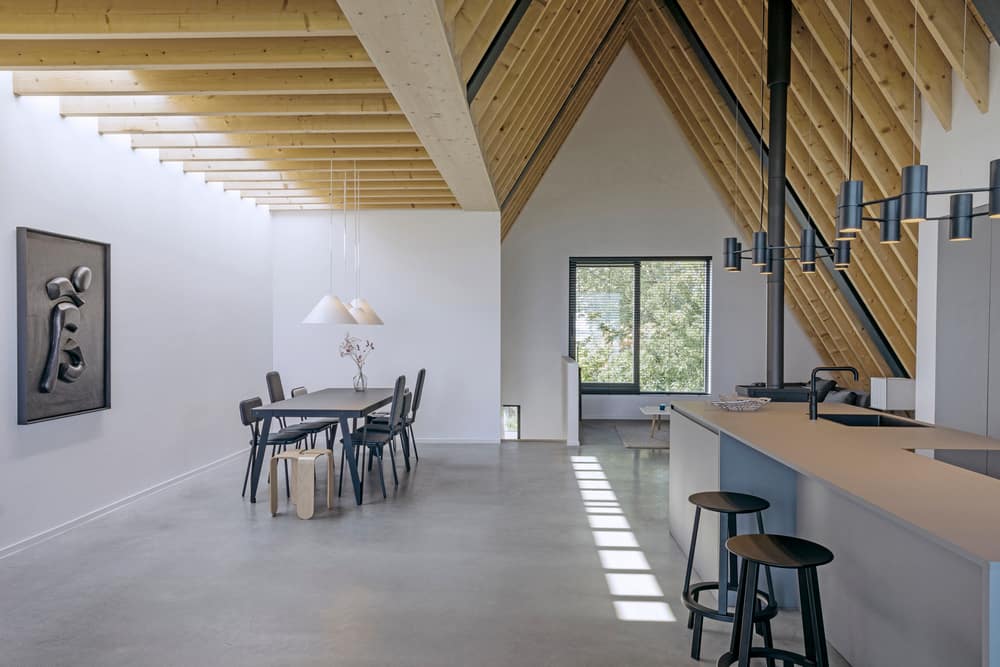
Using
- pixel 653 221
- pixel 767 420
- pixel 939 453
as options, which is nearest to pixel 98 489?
pixel 767 420

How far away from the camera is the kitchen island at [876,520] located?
1816 mm

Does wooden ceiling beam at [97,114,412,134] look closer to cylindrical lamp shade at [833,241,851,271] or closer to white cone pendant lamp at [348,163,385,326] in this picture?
white cone pendant lamp at [348,163,385,326]

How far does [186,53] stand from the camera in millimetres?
3627

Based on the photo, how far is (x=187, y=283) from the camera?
6.23 meters

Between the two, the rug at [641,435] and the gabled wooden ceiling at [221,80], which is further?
the rug at [641,435]

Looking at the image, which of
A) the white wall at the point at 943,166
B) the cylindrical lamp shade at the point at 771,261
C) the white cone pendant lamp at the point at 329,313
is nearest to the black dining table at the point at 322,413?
the white cone pendant lamp at the point at 329,313

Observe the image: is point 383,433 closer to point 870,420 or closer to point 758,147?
point 870,420

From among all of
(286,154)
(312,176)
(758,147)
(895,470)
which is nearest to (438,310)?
(312,176)

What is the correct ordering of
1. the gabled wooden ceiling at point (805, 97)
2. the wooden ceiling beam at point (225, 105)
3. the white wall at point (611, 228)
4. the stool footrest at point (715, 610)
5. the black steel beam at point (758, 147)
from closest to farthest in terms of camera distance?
the stool footrest at point (715, 610) < the gabled wooden ceiling at point (805, 97) < the wooden ceiling beam at point (225, 105) < the black steel beam at point (758, 147) < the white wall at point (611, 228)

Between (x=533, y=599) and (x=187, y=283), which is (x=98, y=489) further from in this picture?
(x=533, y=599)

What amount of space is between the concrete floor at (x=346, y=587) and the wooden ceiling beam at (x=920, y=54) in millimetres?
3072

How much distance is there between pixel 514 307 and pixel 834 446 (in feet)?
24.2

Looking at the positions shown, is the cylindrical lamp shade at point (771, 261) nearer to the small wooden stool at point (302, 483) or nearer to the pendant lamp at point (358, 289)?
the pendant lamp at point (358, 289)

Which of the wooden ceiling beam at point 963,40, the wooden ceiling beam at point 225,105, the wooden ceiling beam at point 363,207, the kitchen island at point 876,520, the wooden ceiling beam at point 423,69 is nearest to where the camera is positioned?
the kitchen island at point 876,520
